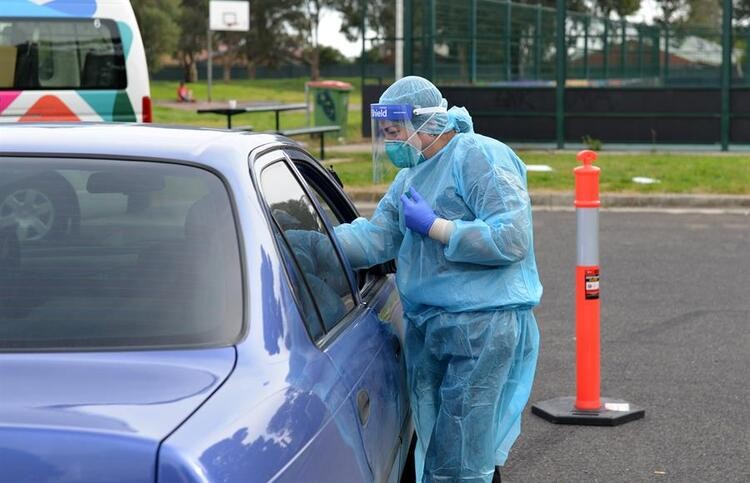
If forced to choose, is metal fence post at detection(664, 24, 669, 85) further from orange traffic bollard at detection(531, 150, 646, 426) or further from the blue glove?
the blue glove

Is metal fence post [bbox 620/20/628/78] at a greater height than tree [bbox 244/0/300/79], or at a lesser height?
lesser

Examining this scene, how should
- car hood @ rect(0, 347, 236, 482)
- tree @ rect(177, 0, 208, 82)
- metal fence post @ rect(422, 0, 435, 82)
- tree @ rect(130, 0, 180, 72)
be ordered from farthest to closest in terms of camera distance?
1. tree @ rect(177, 0, 208, 82)
2. tree @ rect(130, 0, 180, 72)
3. metal fence post @ rect(422, 0, 435, 82)
4. car hood @ rect(0, 347, 236, 482)

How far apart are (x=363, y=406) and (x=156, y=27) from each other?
7024cm

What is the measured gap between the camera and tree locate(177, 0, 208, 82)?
84569mm

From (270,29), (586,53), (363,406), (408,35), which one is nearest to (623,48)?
(586,53)

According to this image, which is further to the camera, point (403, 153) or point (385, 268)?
point (385, 268)

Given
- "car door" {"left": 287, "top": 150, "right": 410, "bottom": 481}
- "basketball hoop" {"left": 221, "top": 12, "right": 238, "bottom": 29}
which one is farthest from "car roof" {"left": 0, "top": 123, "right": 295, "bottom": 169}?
"basketball hoop" {"left": 221, "top": 12, "right": 238, "bottom": 29}

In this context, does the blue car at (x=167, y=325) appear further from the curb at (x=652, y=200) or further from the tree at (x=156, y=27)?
the tree at (x=156, y=27)

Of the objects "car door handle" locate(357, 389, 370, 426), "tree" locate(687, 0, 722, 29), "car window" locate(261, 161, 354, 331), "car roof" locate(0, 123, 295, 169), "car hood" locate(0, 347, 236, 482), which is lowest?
"car door handle" locate(357, 389, 370, 426)

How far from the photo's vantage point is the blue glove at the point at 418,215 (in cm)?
434

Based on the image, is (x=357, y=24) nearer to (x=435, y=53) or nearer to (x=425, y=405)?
(x=435, y=53)

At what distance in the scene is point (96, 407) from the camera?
8.18 ft

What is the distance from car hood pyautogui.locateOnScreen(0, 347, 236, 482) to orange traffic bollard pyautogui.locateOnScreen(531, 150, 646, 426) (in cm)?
366

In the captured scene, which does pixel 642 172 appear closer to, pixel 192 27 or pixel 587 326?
pixel 587 326
